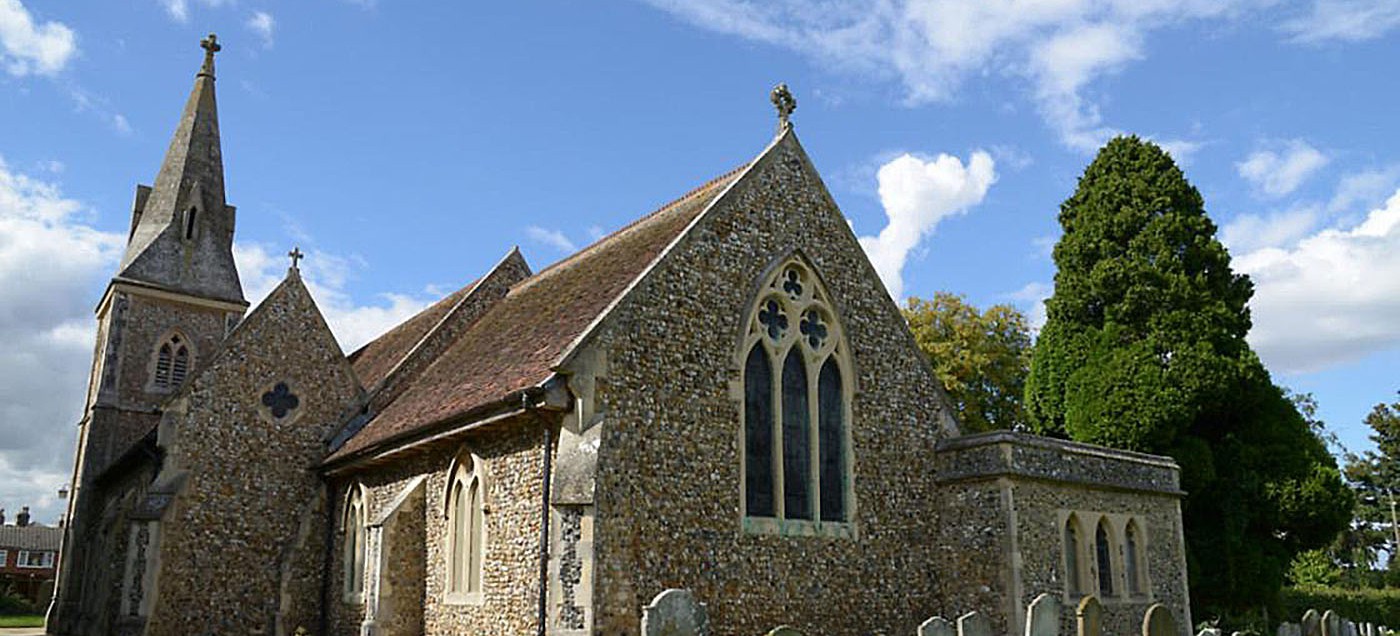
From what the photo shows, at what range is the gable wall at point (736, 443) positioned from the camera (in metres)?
12.8

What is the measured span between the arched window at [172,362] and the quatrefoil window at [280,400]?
9165 millimetres

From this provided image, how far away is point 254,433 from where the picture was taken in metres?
19.1

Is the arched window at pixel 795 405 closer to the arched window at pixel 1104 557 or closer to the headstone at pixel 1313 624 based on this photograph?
the arched window at pixel 1104 557

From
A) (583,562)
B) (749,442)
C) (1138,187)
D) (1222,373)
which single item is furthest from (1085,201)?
(583,562)

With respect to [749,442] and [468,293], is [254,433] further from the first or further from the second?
[749,442]

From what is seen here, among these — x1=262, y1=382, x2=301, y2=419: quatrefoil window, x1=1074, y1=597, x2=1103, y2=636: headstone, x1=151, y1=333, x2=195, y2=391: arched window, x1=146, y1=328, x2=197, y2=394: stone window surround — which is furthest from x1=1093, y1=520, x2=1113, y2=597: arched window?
x1=151, y1=333, x2=195, y2=391: arched window

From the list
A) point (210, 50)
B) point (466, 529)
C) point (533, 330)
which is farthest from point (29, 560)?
point (466, 529)

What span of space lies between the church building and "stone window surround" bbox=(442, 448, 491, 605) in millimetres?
59

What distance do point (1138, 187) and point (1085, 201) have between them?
1.36 meters

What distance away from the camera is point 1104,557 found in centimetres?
1691

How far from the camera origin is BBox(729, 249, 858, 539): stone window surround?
14.2m

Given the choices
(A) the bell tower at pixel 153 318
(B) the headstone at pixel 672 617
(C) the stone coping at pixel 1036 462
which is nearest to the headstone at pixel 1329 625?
(C) the stone coping at pixel 1036 462

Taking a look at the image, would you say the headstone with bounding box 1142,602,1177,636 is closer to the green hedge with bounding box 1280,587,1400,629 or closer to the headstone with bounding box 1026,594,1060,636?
the headstone with bounding box 1026,594,1060,636

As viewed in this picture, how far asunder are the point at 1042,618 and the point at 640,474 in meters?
4.98
